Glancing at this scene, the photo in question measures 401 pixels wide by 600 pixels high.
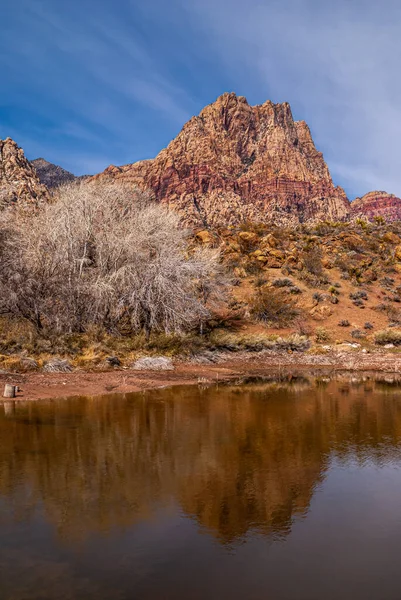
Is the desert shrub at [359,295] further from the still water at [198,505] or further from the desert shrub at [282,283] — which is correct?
the still water at [198,505]

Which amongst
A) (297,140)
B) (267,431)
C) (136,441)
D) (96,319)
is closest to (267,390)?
(267,431)

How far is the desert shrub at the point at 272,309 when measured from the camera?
27.7 metres

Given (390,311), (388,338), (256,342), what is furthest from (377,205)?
(256,342)

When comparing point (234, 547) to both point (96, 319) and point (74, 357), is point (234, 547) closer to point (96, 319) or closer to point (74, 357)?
point (74, 357)

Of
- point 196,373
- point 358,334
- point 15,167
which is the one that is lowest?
point 196,373

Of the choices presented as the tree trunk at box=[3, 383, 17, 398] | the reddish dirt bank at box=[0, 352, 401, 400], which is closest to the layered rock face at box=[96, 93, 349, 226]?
the reddish dirt bank at box=[0, 352, 401, 400]

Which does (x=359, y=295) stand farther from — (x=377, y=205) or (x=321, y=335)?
(x=377, y=205)

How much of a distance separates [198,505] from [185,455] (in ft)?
6.59

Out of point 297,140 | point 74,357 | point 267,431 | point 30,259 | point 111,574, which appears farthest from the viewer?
point 297,140

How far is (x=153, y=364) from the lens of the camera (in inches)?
713

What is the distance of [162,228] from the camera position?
74.5 ft

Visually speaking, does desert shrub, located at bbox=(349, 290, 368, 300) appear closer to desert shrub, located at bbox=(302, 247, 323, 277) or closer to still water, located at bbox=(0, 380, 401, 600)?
desert shrub, located at bbox=(302, 247, 323, 277)

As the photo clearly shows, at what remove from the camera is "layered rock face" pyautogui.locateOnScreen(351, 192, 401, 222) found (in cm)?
14425

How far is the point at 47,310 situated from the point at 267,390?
9.88m
